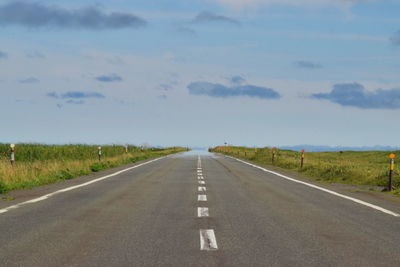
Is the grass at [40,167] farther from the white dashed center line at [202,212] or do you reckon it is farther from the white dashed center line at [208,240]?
the white dashed center line at [208,240]

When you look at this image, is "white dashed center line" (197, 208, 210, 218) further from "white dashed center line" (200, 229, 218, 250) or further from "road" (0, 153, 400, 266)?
"white dashed center line" (200, 229, 218, 250)

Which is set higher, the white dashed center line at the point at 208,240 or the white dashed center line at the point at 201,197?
the white dashed center line at the point at 201,197

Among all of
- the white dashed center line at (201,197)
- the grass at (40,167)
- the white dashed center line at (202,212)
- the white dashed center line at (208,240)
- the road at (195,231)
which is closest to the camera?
the road at (195,231)

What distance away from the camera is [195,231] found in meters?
Answer: 7.71

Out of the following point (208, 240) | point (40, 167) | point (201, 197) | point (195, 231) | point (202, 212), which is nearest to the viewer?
point (208, 240)

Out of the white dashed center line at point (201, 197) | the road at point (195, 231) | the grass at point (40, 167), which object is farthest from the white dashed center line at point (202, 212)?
the grass at point (40, 167)

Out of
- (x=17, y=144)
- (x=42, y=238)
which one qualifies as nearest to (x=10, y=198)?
(x=42, y=238)

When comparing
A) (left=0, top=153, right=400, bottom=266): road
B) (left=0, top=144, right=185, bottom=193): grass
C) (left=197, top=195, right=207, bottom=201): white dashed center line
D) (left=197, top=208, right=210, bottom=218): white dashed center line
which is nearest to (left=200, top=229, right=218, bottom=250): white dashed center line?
(left=0, top=153, right=400, bottom=266): road

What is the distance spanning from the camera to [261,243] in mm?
6801

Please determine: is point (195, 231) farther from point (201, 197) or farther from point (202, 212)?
point (201, 197)

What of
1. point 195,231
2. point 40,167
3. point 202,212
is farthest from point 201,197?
point 40,167

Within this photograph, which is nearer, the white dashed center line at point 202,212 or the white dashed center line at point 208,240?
the white dashed center line at point 208,240

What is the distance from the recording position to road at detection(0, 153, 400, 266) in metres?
5.92

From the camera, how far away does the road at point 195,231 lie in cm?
592
